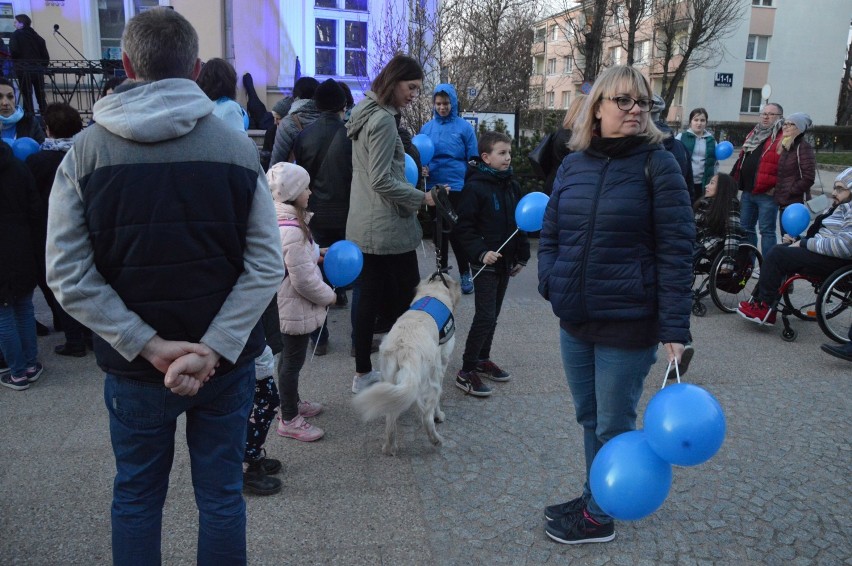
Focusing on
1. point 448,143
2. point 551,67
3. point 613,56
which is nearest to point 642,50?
point 613,56

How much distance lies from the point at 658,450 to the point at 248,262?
4.96 ft

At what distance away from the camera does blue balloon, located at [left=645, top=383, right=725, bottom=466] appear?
2.09m

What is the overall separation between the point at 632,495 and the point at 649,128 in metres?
1.45

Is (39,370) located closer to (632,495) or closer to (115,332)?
(115,332)

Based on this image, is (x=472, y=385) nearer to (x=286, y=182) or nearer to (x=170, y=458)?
(x=286, y=182)

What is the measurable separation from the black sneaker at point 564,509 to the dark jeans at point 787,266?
3865mm

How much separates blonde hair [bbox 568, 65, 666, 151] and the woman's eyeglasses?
0.02m

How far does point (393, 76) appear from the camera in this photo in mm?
4051

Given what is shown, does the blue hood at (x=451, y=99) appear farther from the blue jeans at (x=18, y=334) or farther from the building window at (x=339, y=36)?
the building window at (x=339, y=36)

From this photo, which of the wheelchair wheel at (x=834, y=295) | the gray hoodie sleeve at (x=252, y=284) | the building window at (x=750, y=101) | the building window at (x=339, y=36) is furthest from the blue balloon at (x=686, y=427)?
the building window at (x=750, y=101)

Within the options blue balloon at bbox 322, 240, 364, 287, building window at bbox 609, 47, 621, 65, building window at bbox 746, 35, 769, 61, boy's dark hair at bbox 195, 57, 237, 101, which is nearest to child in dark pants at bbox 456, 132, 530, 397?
blue balloon at bbox 322, 240, 364, 287

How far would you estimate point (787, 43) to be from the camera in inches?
1652

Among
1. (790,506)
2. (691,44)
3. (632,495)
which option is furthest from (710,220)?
(691,44)

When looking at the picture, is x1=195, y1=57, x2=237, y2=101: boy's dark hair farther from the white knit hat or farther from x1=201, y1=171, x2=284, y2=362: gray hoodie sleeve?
x1=201, y1=171, x2=284, y2=362: gray hoodie sleeve
